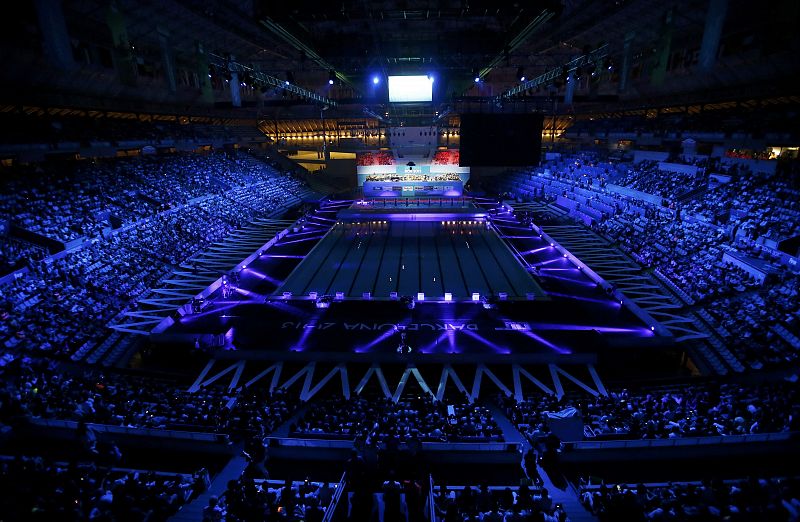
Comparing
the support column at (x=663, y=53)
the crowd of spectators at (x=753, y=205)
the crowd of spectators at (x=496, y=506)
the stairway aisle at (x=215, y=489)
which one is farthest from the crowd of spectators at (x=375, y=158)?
the crowd of spectators at (x=496, y=506)

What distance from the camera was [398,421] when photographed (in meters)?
9.06

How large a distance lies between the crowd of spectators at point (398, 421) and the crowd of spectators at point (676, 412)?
1074 millimetres

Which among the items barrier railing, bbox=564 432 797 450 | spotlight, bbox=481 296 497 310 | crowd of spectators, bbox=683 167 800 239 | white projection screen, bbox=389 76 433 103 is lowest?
spotlight, bbox=481 296 497 310

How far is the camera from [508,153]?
20.2 meters

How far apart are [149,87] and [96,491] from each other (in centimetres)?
2987

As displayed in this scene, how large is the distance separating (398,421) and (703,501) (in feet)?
18.1

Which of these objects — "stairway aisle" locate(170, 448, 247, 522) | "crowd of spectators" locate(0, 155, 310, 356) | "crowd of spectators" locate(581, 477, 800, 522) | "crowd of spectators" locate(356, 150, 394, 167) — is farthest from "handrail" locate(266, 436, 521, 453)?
"crowd of spectators" locate(356, 150, 394, 167)

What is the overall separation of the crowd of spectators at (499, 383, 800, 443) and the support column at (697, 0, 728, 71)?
9.97 metres

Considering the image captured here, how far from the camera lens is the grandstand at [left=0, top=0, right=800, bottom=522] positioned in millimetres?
7348

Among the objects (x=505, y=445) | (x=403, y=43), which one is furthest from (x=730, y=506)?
(x=403, y=43)

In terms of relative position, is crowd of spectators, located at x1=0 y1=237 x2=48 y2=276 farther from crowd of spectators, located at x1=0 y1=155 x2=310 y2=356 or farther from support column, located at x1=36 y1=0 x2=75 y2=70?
support column, located at x1=36 y1=0 x2=75 y2=70

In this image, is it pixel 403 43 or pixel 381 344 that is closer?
pixel 381 344

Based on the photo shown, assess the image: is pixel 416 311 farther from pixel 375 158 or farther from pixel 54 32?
pixel 375 158

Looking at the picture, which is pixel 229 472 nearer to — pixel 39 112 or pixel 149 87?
pixel 39 112
